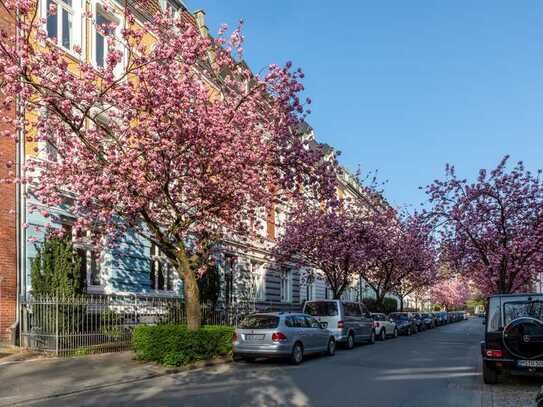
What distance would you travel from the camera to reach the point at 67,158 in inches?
529

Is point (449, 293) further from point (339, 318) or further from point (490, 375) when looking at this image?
point (490, 375)

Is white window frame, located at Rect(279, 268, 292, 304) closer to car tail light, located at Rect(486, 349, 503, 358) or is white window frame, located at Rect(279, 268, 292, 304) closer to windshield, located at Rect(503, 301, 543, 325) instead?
windshield, located at Rect(503, 301, 543, 325)

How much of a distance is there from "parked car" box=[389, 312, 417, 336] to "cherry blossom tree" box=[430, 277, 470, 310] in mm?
51490

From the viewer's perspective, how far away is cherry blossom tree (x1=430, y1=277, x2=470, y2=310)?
90269 mm

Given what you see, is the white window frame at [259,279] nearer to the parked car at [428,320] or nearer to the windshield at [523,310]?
the parked car at [428,320]

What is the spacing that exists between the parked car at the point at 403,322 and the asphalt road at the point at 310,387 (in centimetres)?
1825

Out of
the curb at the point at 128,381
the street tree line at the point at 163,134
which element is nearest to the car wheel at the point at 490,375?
the street tree line at the point at 163,134

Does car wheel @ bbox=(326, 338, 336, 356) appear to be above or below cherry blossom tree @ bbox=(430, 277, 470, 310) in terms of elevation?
above

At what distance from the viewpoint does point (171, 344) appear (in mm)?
14414

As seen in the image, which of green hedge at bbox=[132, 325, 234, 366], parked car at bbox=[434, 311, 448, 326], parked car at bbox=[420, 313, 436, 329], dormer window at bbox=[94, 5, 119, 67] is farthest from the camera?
parked car at bbox=[434, 311, 448, 326]

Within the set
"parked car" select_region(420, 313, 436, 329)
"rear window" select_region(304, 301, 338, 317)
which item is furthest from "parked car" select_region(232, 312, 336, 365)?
"parked car" select_region(420, 313, 436, 329)

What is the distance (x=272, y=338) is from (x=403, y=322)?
22074 mm

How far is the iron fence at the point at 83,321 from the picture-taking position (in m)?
15.1

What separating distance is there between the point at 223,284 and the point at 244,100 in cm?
1484
